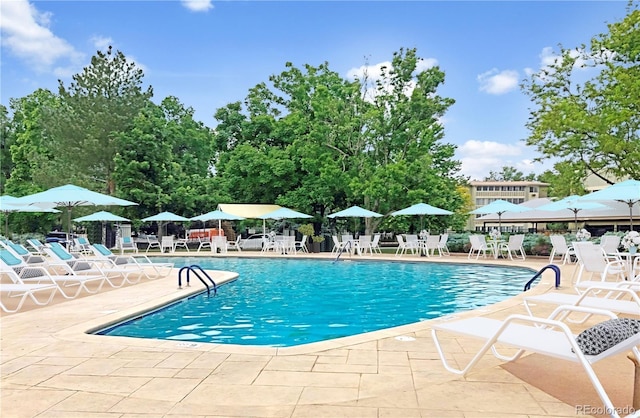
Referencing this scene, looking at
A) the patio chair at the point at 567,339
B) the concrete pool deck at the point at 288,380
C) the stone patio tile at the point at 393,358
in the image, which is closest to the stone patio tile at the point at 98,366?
the concrete pool deck at the point at 288,380

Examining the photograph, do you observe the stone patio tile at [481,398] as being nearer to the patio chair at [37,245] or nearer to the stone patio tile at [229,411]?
the stone patio tile at [229,411]

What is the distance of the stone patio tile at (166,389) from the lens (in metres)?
3.34

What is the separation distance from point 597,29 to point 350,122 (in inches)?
452

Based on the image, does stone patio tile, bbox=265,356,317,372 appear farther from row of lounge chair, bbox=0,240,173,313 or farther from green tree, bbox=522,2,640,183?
green tree, bbox=522,2,640,183

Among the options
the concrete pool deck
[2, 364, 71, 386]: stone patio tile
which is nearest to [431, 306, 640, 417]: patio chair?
the concrete pool deck

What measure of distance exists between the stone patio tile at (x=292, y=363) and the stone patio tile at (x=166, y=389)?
2.20 ft

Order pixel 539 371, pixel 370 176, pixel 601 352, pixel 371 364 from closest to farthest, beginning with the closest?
pixel 601 352 < pixel 539 371 < pixel 371 364 < pixel 370 176

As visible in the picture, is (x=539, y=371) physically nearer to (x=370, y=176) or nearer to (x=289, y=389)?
(x=289, y=389)

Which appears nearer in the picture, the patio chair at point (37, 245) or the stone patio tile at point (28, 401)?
the stone patio tile at point (28, 401)

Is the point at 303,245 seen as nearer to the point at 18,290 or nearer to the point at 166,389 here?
the point at 18,290

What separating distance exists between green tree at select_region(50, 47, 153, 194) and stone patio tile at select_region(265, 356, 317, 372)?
25321mm

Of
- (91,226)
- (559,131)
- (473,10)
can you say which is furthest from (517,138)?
(91,226)

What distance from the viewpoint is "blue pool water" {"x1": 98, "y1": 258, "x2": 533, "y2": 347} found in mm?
6461

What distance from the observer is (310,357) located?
14.3ft
